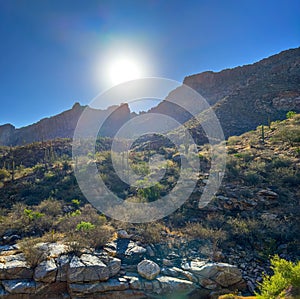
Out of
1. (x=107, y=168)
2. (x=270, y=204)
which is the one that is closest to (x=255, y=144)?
(x=270, y=204)

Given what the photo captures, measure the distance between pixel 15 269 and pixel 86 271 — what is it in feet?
5.53

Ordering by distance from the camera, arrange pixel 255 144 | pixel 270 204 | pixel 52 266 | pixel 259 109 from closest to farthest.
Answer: pixel 52 266
pixel 270 204
pixel 255 144
pixel 259 109

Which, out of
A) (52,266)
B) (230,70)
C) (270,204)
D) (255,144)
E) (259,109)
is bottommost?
(52,266)

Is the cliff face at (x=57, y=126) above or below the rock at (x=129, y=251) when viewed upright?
above

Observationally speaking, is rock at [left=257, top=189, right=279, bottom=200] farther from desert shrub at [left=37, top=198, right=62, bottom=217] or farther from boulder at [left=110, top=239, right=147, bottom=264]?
desert shrub at [left=37, top=198, right=62, bottom=217]

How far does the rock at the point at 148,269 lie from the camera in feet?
19.6

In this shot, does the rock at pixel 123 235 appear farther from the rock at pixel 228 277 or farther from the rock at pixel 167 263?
the rock at pixel 228 277

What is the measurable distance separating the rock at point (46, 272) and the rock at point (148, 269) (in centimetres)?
205

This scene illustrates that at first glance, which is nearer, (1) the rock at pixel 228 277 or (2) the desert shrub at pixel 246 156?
(1) the rock at pixel 228 277

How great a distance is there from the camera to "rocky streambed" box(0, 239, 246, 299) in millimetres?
5598

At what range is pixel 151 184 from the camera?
12.1 metres

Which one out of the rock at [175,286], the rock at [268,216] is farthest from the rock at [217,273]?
the rock at [268,216]

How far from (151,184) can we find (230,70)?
3956cm

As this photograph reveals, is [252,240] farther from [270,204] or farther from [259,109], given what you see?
[259,109]
